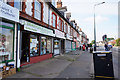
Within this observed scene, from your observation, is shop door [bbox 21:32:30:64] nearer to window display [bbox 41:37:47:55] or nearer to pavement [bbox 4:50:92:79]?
pavement [bbox 4:50:92:79]

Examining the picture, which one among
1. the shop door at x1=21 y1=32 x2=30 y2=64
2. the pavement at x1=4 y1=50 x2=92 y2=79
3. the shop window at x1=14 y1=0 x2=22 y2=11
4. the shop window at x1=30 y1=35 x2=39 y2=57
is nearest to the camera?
the pavement at x1=4 y1=50 x2=92 y2=79

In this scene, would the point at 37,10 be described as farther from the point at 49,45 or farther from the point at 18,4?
the point at 49,45

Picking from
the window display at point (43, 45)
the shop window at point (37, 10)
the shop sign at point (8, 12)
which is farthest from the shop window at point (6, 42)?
the window display at point (43, 45)

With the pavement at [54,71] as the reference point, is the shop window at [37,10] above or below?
above

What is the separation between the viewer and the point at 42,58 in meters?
8.73

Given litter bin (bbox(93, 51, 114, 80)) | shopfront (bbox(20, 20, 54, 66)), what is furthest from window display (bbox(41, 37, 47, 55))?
litter bin (bbox(93, 51, 114, 80))

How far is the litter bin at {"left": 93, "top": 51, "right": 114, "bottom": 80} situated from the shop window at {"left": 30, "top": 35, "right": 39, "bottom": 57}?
543 cm

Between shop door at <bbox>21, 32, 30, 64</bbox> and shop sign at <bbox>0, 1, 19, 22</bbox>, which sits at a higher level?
shop sign at <bbox>0, 1, 19, 22</bbox>

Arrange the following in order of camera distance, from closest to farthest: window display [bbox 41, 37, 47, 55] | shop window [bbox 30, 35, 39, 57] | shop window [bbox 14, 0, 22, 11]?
shop window [bbox 14, 0, 22, 11] < shop window [bbox 30, 35, 39, 57] < window display [bbox 41, 37, 47, 55]

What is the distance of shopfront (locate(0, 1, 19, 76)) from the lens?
4651 mm

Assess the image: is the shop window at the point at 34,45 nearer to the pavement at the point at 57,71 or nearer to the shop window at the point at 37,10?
the pavement at the point at 57,71

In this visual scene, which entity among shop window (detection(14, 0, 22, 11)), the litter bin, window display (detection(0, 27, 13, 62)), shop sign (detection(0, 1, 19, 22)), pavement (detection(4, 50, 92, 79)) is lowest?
pavement (detection(4, 50, 92, 79))

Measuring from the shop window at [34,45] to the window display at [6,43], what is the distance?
2.15m

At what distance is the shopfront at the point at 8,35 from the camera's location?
15.3ft
